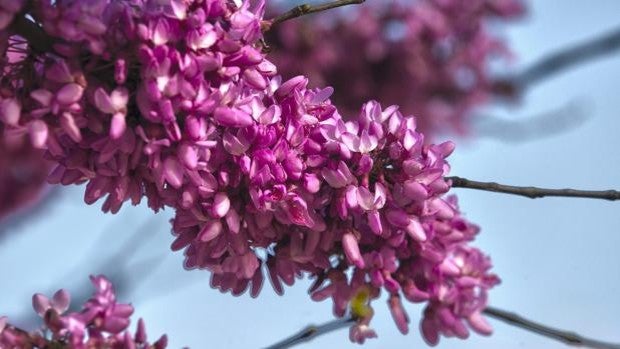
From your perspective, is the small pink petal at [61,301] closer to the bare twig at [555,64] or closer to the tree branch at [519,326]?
the tree branch at [519,326]

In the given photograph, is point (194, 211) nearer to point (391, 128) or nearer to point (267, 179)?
point (267, 179)

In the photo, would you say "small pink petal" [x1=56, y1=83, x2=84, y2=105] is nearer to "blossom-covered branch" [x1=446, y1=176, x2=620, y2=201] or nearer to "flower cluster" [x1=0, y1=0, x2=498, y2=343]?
"flower cluster" [x1=0, y1=0, x2=498, y2=343]

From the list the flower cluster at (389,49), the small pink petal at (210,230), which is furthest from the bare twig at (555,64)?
the small pink petal at (210,230)

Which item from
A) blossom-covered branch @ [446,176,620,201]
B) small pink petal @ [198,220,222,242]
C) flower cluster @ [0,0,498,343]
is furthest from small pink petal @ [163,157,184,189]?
blossom-covered branch @ [446,176,620,201]

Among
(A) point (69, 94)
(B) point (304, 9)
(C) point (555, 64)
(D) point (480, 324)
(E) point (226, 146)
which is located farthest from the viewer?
(C) point (555, 64)

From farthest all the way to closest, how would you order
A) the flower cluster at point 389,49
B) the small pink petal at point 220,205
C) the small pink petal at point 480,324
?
the flower cluster at point 389,49
the small pink petal at point 480,324
the small pink petal at point 220,205

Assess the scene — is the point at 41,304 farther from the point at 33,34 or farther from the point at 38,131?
the point at 33,34

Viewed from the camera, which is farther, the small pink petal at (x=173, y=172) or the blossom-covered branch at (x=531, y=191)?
the blossom-covered branch at (x=531, y=191)

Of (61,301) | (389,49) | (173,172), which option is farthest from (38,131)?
(389,49)
